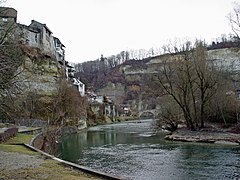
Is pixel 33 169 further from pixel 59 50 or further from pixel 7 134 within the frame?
pixel 59 50

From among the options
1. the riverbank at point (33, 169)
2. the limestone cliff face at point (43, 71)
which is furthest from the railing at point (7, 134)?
the limestone cliff face at point (43, 71)

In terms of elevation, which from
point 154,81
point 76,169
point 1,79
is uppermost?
point 154,81

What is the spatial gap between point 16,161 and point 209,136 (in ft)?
92.4

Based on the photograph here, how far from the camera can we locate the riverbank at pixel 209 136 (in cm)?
3561

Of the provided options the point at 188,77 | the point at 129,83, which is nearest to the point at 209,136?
the point at 188,77

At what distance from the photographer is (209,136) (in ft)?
127

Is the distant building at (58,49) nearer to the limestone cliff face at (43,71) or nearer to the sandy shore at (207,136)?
the limestone cliff face at (43,71)

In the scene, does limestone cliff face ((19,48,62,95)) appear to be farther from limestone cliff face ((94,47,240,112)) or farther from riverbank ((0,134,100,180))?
limestone cliff face ((94,47,240,112))

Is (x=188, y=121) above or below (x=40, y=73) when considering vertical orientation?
below

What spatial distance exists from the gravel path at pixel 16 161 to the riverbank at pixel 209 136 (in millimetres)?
23908

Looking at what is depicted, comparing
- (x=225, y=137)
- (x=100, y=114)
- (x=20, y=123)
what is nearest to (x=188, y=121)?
(x=225, y=137)

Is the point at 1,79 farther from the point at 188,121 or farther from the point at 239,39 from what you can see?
the point at 188,121

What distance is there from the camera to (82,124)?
235 ft

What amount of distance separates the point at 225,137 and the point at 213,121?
47.4 ft
